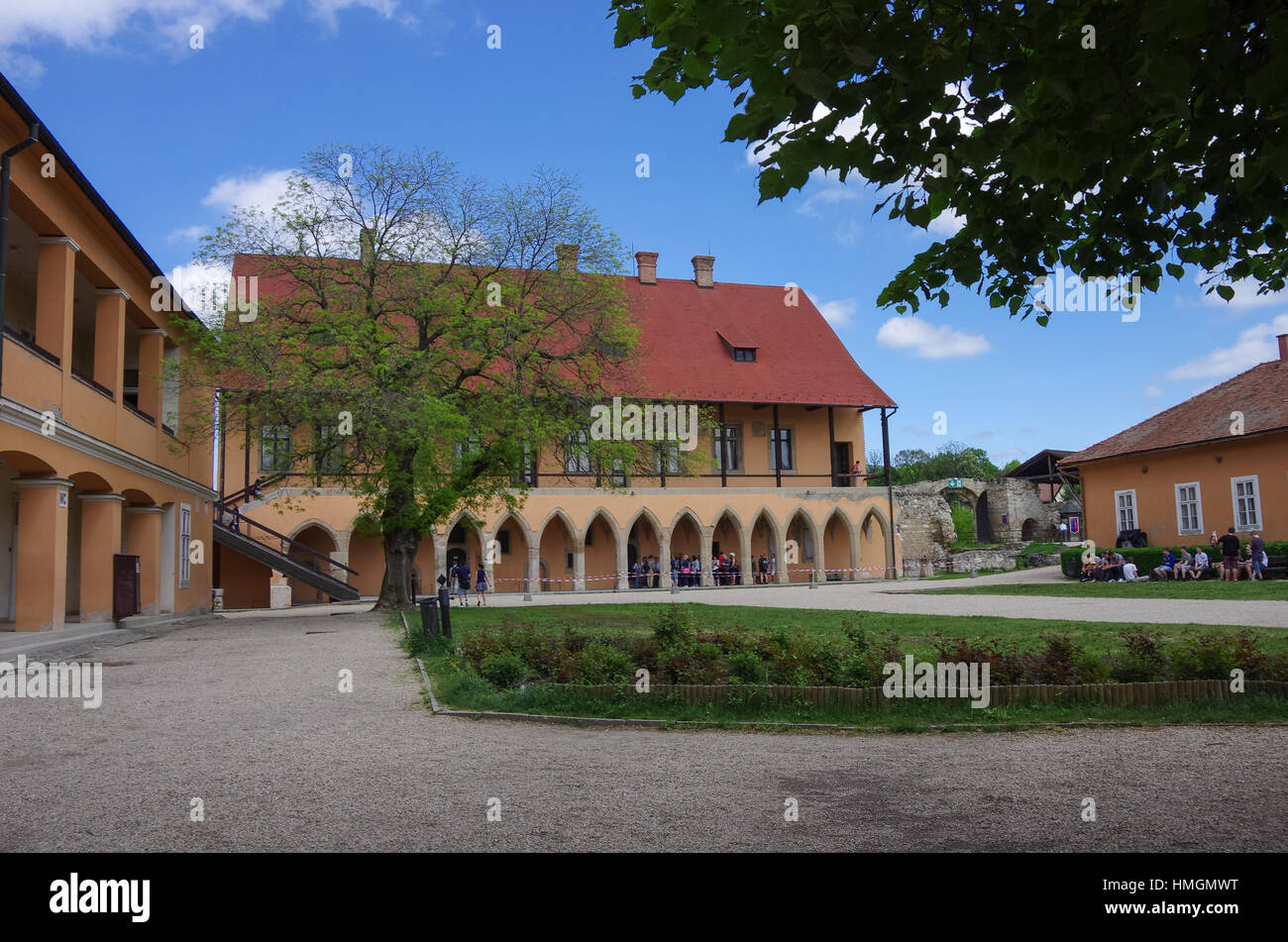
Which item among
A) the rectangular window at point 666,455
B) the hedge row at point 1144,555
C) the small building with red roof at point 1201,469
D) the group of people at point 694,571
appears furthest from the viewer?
the group of people at point 694,571

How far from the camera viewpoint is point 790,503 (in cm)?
4022

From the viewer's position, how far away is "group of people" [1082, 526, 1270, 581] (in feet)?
80.9

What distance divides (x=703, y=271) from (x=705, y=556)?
1495 cm

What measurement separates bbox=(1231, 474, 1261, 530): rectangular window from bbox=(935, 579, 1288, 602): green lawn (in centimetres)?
511

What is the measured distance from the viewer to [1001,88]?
441cm

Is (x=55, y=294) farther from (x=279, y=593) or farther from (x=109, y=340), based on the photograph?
(x=279, y=593)

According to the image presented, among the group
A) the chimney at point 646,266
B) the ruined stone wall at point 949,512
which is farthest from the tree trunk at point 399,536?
the ruined stone wall at point 949,512

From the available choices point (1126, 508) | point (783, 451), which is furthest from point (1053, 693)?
point (783, 451)

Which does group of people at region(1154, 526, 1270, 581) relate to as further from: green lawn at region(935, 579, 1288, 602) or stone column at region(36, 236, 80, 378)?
stone column at region(36, 236, 80, 378)

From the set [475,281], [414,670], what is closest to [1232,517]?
[475,281]

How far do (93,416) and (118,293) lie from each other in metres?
2.81

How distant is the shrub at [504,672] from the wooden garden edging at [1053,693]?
2025 millimetres

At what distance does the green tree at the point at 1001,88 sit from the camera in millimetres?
3707

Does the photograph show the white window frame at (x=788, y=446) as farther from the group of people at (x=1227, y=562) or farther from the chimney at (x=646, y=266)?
the group of people at (x=1227, y=562)
